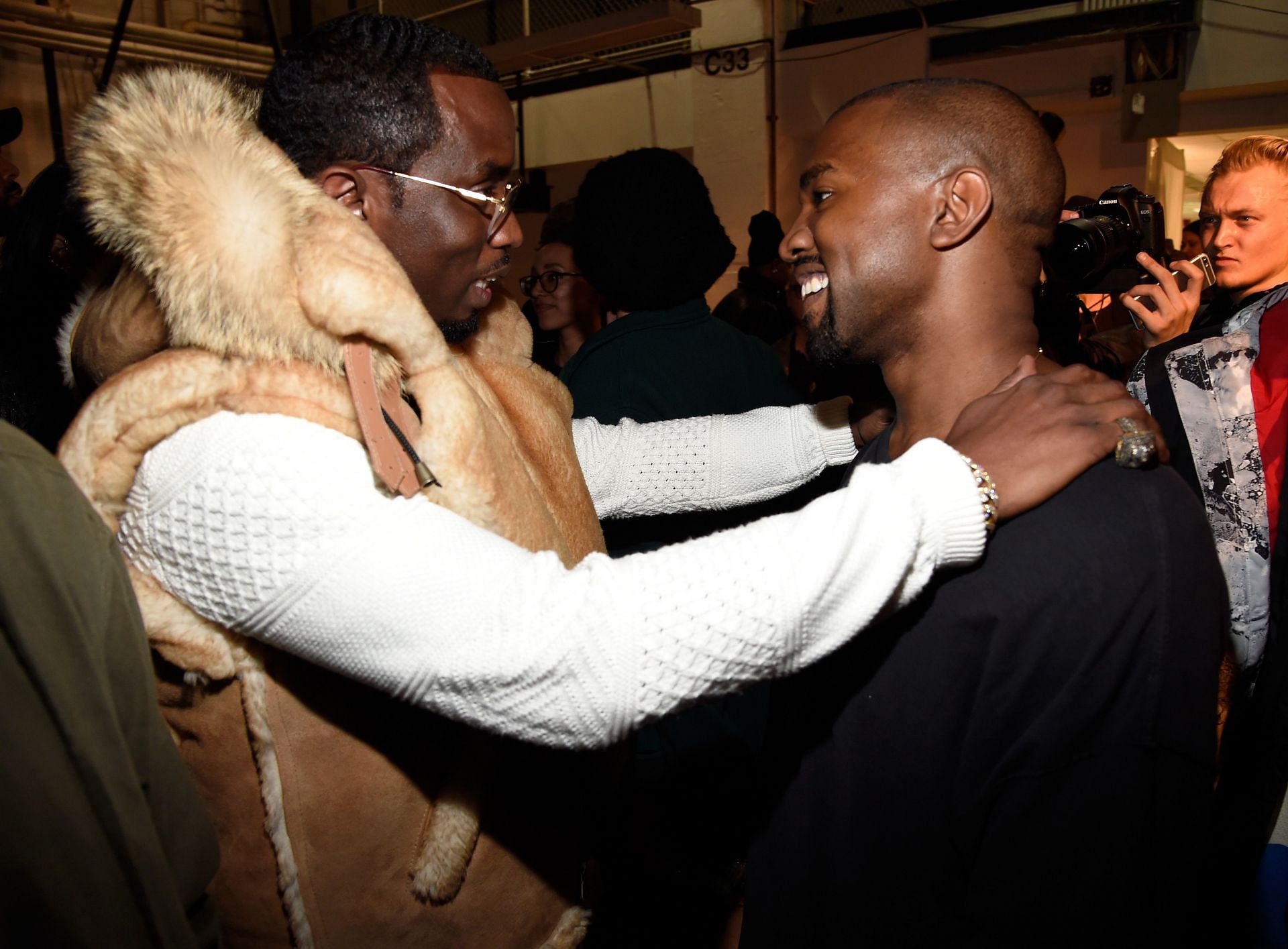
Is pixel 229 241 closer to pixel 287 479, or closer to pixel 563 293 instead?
pixel 287 479

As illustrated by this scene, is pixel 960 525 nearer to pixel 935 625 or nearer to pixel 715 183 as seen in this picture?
pixel 935 625

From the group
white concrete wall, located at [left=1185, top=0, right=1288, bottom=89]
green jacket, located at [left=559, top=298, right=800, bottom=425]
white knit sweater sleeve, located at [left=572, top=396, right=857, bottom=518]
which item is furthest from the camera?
white concrete wall, located at [left=1185, top=0, right=1288, bottom=89]

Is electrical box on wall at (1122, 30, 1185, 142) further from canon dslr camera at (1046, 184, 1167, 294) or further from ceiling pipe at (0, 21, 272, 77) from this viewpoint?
ceiling pipe at (0, 21, 272, 77)

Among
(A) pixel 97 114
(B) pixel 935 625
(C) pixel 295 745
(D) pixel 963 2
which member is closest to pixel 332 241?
(A) pixel 97 114

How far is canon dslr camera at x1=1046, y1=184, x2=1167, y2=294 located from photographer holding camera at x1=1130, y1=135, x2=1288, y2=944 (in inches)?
9.8

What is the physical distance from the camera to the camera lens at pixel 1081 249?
5.57 feet

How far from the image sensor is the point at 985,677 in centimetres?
117

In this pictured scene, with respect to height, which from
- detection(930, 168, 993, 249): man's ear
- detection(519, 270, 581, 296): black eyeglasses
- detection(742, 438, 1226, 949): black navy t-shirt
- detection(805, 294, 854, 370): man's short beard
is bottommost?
detection(742, 438, 1226, 949): black navy t-shirt

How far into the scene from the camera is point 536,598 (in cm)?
102

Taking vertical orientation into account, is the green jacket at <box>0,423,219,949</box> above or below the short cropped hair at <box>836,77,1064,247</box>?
below

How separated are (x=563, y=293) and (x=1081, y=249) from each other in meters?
2.47

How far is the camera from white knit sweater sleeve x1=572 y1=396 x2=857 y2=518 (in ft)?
6.66

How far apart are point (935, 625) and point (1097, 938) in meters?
0.41

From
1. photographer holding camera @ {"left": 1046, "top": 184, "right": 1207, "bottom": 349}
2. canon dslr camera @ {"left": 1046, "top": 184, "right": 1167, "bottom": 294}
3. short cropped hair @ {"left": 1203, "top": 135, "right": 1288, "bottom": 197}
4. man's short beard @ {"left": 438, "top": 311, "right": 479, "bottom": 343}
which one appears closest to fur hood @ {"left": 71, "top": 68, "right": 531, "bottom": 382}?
man's short beard @ {"left": 438, "top": 311, "right": 479, "bottom": 343}
